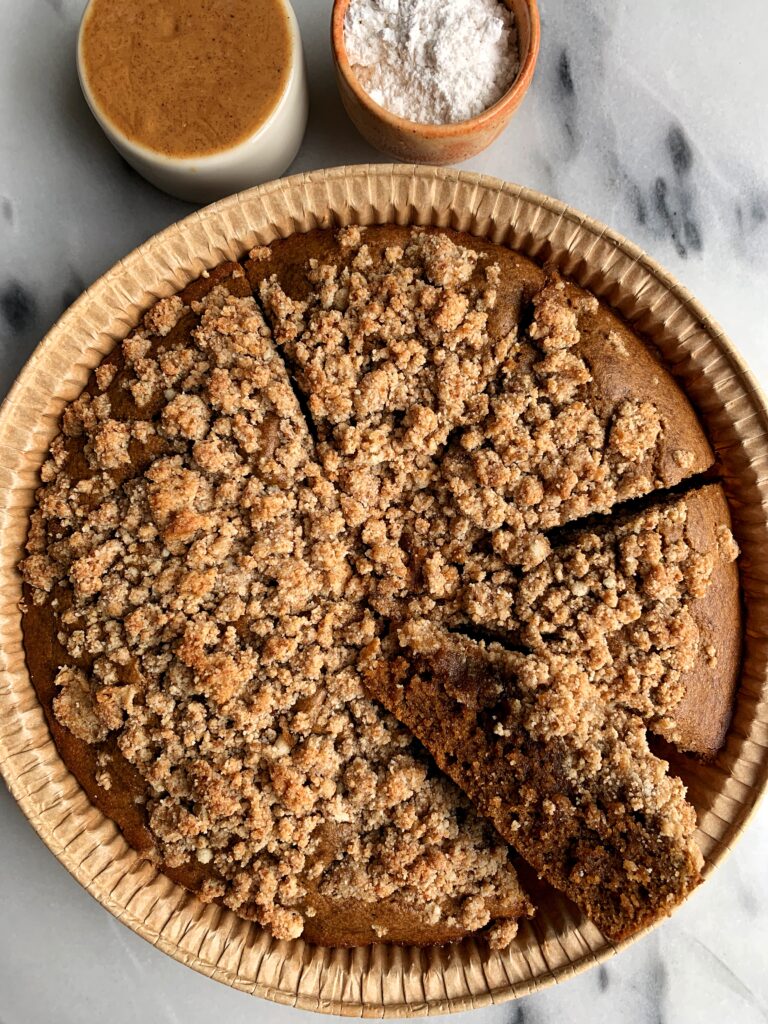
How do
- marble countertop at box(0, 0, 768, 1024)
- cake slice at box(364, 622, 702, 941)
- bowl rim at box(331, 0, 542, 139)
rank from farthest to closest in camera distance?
1. marble countertop at box(0, 0, 768, 1024)
2. bowl rim at box(331, 0, 542, 139)
3. cake slice at box(364, 622, 702, 941)

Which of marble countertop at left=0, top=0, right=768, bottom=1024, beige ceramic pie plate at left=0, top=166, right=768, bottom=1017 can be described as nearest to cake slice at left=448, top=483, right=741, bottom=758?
beige ceramic pie plate at left=0, top=166, right=768, bottom=1017

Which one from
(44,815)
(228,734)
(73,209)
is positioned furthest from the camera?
(73,209)

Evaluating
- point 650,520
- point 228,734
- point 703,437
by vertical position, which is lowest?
point 228,734

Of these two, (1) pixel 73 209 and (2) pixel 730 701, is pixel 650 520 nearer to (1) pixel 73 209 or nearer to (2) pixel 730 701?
(2) pixel 730 701

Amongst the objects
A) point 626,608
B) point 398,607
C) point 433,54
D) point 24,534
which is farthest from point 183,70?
point 626,608

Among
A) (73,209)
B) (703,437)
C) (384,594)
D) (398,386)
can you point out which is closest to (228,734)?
(384,594)

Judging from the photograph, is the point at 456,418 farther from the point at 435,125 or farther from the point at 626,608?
the point at 435,125

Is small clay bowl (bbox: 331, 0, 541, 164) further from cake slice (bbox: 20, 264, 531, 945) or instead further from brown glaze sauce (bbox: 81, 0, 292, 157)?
cake slice (bbox: 20, 264, 531, 945)

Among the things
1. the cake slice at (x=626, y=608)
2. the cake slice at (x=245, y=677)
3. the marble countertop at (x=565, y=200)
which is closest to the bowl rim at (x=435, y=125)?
the marble countertop at (x=565, y=200)
